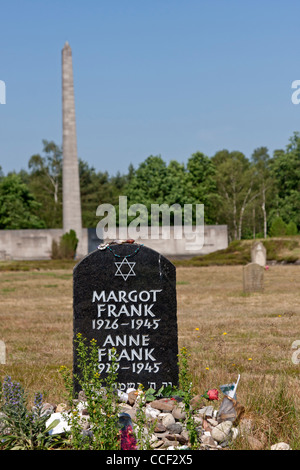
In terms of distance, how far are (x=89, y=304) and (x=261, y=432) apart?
199 cm

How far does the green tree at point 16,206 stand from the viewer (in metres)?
56.9

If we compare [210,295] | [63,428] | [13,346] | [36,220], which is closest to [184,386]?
[63,428]

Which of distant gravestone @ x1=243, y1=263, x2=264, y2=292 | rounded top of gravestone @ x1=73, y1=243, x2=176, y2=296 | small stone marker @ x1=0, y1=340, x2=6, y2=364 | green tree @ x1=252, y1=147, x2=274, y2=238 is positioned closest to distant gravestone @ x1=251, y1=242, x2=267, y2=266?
distant gravestone @ x1=243, y1=263, x2=264, y2=292

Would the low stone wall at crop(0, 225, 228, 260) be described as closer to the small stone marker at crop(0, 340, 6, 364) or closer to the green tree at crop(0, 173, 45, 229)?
the green tree at crop(0, 173, 45, 229)

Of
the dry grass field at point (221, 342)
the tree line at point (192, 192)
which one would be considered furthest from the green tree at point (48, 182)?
the dry grass field at point (221, 342)

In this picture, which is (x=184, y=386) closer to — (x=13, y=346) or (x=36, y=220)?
(x=13, y=346)

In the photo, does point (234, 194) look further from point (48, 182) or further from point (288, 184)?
point (48, 182)

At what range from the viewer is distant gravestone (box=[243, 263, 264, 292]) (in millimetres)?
16281

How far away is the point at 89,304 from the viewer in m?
5.80

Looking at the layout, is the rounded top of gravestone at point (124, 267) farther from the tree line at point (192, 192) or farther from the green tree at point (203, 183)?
the green tree at point (203, 183)

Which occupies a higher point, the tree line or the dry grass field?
the tree line

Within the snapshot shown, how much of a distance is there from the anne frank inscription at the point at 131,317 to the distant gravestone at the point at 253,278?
10.7m

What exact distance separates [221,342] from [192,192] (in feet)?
169

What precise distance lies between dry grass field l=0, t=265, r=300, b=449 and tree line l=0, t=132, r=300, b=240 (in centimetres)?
3834
